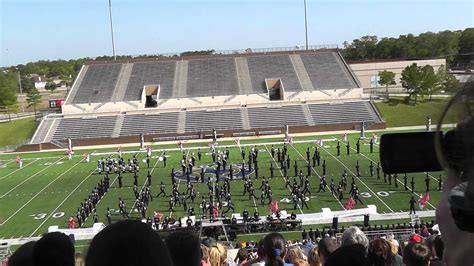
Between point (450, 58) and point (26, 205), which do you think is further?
point (26, 205)

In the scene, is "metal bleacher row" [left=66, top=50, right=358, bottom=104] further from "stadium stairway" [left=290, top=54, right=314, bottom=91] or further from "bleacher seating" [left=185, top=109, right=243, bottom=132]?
"bleacher seating" [left=185, top=109, right=243, bottom=132]

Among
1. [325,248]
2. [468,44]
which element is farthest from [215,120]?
→ [468,44]

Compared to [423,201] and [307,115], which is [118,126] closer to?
[307,115]

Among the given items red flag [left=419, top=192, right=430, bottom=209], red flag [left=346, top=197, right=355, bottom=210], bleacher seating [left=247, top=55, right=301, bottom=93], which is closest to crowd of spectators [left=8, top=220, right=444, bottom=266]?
red flag [left=419, top=192, right=430, bottom=209]

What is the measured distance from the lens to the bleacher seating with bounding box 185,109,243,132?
4173cm

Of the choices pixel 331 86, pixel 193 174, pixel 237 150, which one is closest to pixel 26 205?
pixel 193 174

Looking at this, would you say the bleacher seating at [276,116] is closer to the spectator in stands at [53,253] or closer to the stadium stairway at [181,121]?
the stadium stairway at [181,121]

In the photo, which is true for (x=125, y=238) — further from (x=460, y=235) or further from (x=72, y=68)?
(x=72, y=68)

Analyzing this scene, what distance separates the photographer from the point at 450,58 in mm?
1434

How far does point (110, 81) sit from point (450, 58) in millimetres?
52403

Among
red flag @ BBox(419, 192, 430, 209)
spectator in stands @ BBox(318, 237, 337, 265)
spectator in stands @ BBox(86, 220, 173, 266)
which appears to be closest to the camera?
spectator in stands @ BBox(86, 220, 173, 266)

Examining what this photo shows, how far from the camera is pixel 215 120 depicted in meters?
43.0

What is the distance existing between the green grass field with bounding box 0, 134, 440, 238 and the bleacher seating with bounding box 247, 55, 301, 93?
54.2 ft

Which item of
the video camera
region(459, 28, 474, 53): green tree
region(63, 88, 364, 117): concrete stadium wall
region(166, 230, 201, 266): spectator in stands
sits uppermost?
region(459, 28, 474, 53): green tree
